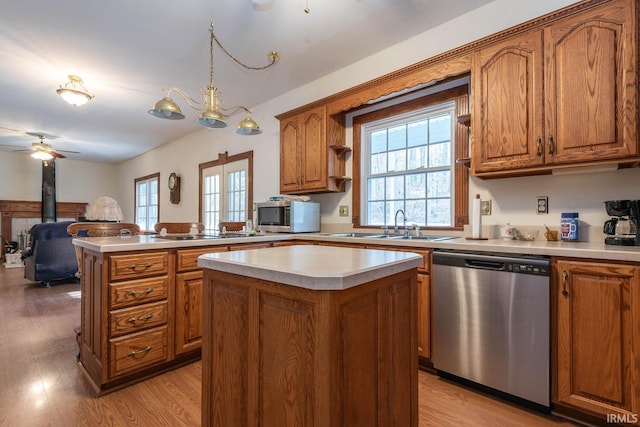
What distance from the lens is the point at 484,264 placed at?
6.08ft

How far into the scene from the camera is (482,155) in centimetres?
216

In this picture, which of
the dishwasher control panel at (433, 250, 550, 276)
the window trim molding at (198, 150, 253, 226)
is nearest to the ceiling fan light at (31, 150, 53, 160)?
the window trim molding at (198, 150, 253, 226)

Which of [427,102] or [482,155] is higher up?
[427,102]

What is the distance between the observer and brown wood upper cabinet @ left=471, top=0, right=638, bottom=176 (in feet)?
5.51

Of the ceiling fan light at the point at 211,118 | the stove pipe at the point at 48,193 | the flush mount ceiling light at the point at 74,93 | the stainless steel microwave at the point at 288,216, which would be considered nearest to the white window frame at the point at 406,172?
the stainless steel microwave at the point at 288,216

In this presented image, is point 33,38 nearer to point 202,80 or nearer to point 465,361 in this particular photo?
point 202,80

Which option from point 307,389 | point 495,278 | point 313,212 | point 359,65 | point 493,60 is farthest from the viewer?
point 313,212

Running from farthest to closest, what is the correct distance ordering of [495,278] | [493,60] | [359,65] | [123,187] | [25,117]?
[123,187]
[25,117]
[359,65]
[493,60]
[495,278]

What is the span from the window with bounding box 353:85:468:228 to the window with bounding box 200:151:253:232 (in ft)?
6.22

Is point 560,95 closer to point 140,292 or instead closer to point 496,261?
point 496,261

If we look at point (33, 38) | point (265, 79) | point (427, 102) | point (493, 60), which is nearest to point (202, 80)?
point (265, 79)

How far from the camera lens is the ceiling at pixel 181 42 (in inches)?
92.9

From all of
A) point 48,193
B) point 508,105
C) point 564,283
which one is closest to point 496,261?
point 564,283

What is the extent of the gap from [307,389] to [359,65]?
3.11m
